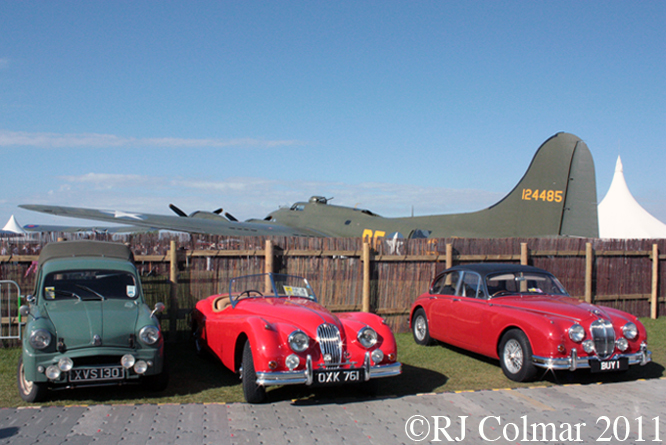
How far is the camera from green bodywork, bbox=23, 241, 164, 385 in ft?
18.4

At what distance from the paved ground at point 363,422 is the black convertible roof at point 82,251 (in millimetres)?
2355

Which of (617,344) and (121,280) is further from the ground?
(121,280)

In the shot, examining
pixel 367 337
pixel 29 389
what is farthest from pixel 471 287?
pixel 29 389

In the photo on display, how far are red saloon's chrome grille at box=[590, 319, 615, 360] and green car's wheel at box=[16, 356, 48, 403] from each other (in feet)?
22.6

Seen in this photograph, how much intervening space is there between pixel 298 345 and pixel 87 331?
2.47 m

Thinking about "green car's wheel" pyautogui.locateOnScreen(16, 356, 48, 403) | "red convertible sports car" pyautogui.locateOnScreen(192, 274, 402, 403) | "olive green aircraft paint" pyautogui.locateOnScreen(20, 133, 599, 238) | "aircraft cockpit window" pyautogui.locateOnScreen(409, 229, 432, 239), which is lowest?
"green car's wheel" pyautogui.locateOnScreen(16, 356, 48, 403)

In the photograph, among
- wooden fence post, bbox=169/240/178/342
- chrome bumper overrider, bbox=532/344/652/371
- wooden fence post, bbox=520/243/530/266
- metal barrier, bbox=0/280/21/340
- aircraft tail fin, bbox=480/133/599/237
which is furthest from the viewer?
aircraft tail fin, bbox=480/133/599/237

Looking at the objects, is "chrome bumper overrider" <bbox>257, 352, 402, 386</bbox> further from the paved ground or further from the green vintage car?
the green vintage car

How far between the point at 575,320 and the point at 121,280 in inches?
247

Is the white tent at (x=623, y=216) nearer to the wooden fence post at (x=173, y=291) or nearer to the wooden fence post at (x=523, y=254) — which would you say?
the wooden fence post at (x=523, y=254)

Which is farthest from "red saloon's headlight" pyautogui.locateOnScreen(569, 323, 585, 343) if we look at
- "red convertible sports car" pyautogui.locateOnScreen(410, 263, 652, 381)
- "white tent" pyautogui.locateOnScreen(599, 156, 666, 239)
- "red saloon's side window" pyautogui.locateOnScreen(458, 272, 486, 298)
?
"white tent" pyautogui.locateOnScreen(599, 156, 666, 239)

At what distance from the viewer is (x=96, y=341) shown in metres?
5.76

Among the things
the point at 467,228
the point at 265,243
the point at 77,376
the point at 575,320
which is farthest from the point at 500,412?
the point at 467,228

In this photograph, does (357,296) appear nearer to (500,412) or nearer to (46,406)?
(500,412)
